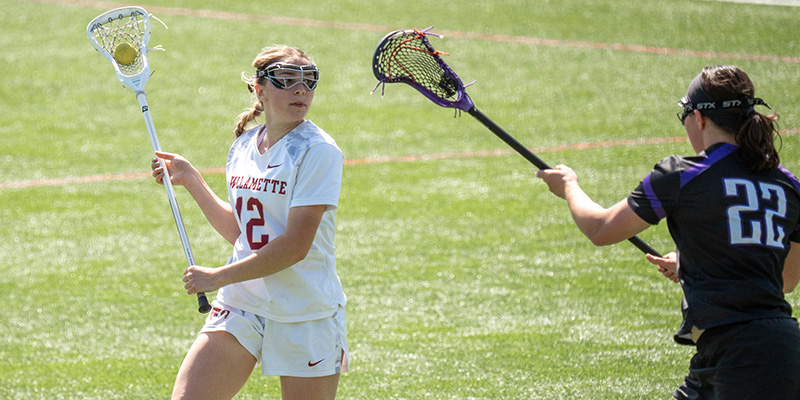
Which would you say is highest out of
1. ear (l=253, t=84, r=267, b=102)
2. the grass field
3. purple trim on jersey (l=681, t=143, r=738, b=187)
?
ear (l=253, t=84, r=267, b=102)

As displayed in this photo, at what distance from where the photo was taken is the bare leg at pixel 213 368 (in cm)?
345

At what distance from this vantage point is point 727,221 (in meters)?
2.97


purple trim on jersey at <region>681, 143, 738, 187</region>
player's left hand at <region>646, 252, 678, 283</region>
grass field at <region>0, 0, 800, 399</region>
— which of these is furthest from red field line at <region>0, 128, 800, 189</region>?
purple trim on jersey at <region>681, 143, 738, 187</region>

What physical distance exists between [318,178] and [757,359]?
5.72ft

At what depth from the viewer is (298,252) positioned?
11.1 feet

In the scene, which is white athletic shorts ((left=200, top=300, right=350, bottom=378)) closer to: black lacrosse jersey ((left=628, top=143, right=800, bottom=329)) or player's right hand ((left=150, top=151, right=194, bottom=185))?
player's right hand ((left=150, top=151, right=194, bottom=185))

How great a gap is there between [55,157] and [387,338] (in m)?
5.97

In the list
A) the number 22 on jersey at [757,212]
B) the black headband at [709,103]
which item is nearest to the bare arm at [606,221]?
the number 22 on jersey at [757,212]

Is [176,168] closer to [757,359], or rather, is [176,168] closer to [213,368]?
[213,368]

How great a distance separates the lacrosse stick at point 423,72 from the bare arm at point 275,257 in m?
0.92

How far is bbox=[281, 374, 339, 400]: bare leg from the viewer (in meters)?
3.47

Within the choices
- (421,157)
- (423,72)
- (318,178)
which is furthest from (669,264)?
(421,157)

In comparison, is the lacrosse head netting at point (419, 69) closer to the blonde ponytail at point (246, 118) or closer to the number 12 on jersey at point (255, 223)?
the blonde ponytail at point (246, 118)

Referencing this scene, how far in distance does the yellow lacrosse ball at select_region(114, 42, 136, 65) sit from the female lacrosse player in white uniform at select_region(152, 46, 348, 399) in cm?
102
